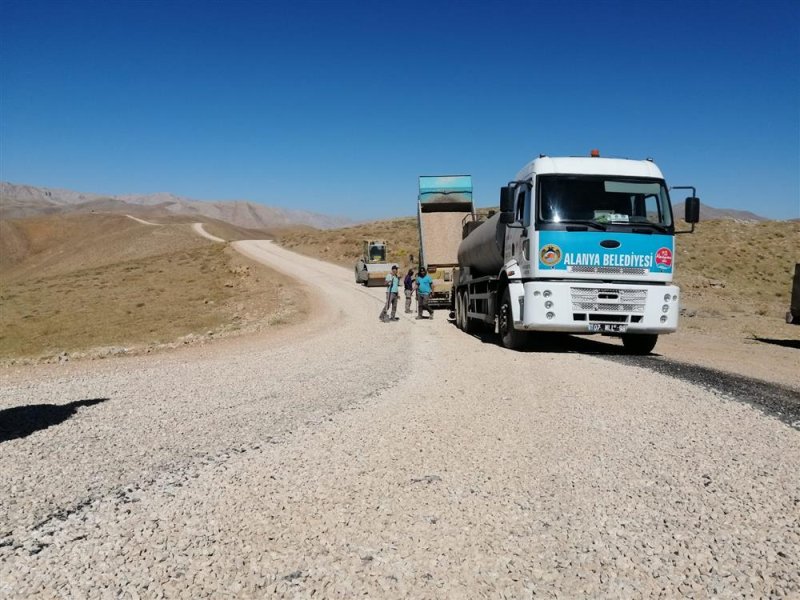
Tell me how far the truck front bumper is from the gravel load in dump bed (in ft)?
9.84

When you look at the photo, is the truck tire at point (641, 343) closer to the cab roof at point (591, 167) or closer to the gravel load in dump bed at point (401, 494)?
the cab roof at point (591, 167)

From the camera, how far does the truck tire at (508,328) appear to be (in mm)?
12680

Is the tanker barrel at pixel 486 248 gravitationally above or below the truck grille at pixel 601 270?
above

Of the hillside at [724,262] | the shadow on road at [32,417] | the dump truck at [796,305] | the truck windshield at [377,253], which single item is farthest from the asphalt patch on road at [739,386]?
the truck windshield at [377,253]

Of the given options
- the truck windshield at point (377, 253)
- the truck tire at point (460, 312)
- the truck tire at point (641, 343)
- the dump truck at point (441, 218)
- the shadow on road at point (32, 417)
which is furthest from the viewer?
the truck windshield at point (377, 253)

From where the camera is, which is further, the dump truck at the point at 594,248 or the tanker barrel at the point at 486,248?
the tanker barrel at the point at 486,248

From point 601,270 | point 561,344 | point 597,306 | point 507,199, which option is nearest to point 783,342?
point 561,344

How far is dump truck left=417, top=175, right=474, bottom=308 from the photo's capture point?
75.5 feet

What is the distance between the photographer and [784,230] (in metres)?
54.3

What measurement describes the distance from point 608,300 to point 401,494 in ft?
27.2

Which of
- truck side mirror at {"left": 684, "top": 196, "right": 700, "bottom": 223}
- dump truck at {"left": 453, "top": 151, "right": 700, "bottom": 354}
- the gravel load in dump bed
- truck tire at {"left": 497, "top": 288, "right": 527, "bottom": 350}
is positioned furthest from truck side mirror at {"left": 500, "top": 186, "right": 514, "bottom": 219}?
the gravel load in dump bed

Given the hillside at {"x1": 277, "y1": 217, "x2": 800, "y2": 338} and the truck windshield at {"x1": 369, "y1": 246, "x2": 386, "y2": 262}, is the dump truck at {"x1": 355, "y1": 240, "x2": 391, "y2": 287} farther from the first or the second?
the hillside at {"x1": 277, "y1": 217, "x2": 800, "y2": 338}

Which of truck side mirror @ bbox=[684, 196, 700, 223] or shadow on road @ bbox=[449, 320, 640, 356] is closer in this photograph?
truck side mirror @ bbox=[684, 196, 700, 223]

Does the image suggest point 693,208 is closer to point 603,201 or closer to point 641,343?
point 603,201
